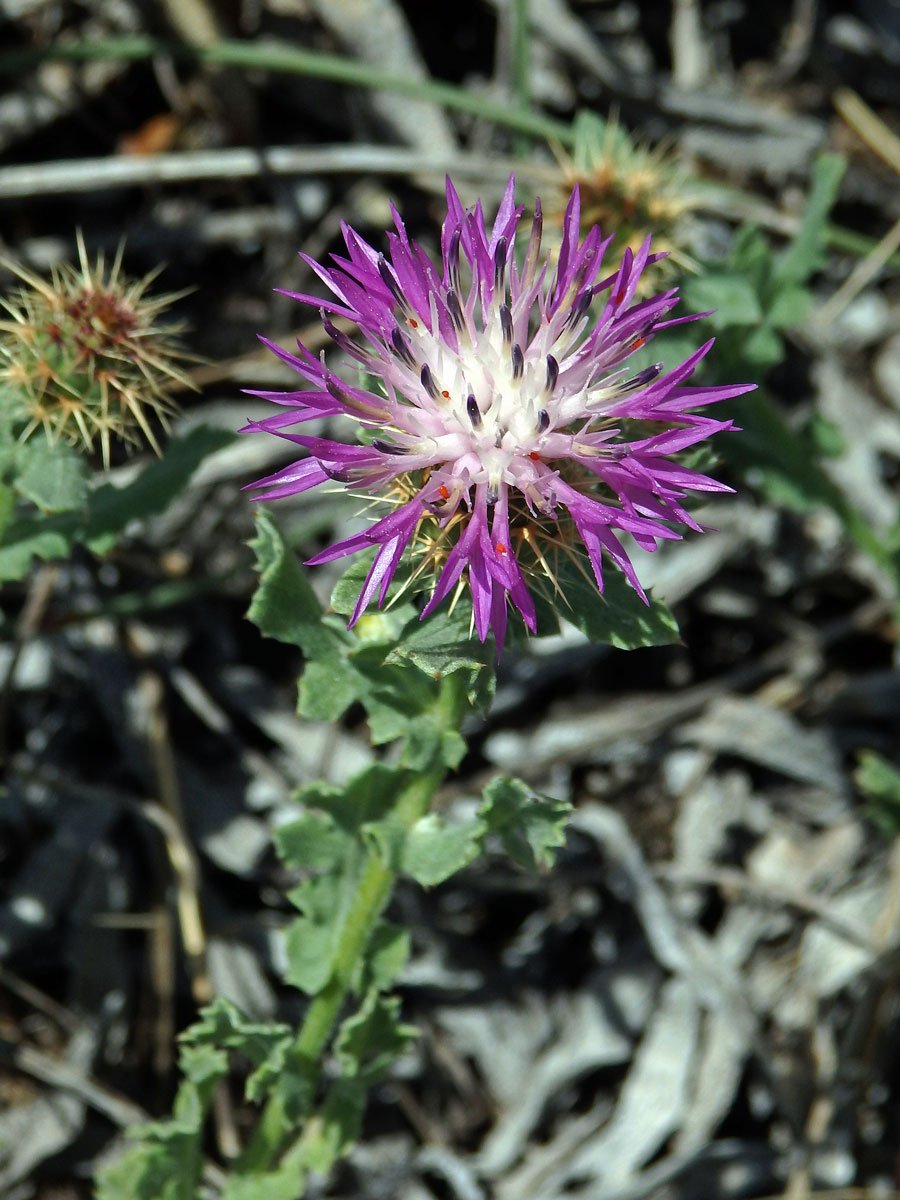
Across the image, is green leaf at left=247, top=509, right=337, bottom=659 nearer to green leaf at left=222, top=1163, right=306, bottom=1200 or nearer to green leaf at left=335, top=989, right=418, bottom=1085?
green leaf at left=335, top=989, right=418, bottom=1085

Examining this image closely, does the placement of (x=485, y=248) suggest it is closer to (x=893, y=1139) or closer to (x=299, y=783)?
(x=299, y=783)

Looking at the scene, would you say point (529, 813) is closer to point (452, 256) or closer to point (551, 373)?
point (551, 373)

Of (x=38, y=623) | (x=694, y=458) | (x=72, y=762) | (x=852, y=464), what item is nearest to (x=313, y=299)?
(x=694, y=458)

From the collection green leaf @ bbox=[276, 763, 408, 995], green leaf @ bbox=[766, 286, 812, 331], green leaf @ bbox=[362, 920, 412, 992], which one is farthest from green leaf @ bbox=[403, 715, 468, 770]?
green leaf @ bbox=[766, 286, 812, 331]

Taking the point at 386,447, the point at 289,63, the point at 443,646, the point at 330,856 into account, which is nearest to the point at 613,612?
the point at 443,646

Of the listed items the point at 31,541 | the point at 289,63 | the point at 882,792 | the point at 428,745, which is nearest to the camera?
the point at 428,745

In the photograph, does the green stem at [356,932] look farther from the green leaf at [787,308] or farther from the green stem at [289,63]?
the green stem at [289,63]
